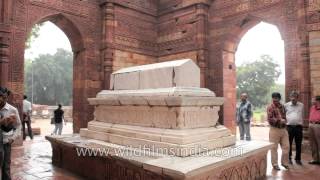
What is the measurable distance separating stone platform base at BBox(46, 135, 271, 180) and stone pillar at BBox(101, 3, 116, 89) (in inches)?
176

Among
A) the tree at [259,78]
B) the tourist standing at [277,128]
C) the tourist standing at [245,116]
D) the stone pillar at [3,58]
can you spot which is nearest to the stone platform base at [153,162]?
the tourist standing at [277,128]

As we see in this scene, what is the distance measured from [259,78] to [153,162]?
37.6 meters

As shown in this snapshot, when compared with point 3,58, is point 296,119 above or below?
below

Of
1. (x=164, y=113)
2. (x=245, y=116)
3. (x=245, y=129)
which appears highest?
(x=164, y=113)

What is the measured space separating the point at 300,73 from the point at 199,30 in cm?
357

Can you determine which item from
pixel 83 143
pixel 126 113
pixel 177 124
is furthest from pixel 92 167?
pixel 177 124

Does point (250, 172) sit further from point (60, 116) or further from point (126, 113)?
point (60, 116)

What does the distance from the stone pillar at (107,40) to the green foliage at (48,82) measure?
31.0m

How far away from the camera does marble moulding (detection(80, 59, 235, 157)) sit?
366 cm

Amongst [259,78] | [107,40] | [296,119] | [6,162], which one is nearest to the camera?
[6,162]

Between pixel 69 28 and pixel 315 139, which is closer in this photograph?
pixel 315 139

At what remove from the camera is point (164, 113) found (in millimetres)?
3861

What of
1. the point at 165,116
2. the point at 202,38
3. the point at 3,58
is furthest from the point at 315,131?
the point at 3,58

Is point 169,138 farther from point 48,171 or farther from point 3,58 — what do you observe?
point 3,58
